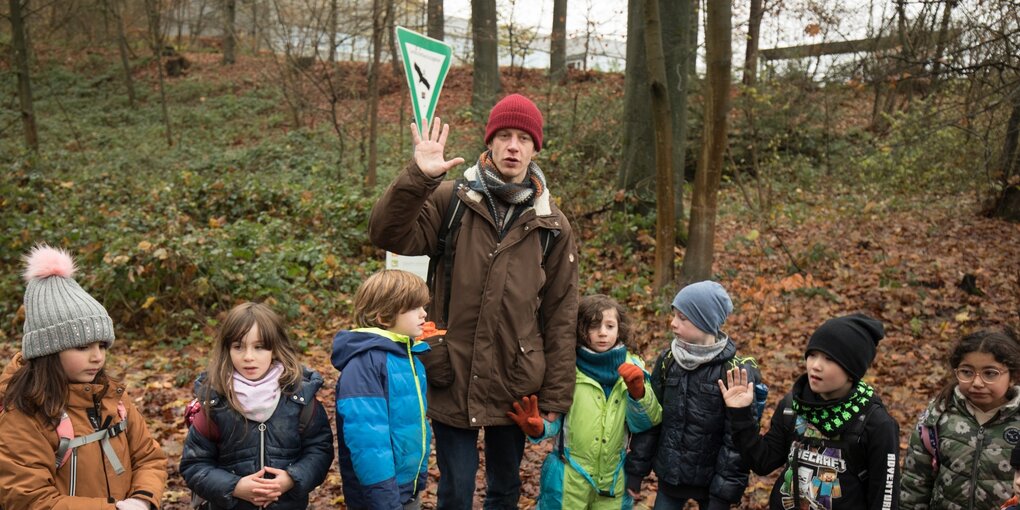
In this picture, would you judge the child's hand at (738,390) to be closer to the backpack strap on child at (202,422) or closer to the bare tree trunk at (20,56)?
the backpack strap on child at (202,422)

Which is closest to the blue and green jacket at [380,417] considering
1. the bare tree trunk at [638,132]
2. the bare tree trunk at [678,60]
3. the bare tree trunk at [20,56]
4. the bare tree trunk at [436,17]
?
the bare tree trunk at [678,60]

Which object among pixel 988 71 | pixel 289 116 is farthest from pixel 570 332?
pixel 289 116

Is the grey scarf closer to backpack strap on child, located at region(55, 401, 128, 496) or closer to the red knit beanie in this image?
the red knit beanie

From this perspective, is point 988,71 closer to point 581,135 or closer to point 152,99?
point 581,135

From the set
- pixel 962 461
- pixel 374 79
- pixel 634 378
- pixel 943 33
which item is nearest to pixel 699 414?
pixel 634 378

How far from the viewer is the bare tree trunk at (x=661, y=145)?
287 inches

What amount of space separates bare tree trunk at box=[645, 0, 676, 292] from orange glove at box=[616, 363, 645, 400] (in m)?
4.55

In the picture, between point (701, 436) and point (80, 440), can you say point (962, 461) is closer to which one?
point (701, 436)

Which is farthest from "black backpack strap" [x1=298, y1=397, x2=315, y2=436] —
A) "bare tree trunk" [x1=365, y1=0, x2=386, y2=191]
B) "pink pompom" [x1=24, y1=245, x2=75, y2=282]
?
"bare tree trunk" [x1=365, y1=0, x2=386, y2=191]

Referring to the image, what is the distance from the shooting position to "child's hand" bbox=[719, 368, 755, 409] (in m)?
3.30

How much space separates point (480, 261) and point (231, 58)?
96.4ft

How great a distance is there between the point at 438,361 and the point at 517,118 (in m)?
1.18

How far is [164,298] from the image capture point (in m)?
8.16

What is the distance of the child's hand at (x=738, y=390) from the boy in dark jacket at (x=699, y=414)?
3.2 inches
